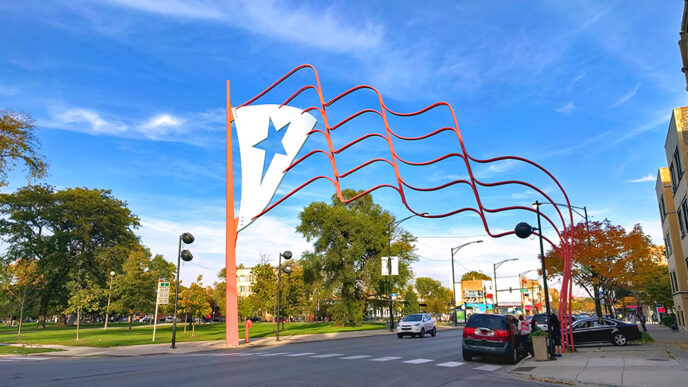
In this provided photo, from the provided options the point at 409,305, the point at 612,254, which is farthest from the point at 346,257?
the point at 612,254

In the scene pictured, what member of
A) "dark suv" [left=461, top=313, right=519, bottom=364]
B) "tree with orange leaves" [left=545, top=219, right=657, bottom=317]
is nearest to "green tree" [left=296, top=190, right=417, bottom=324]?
"tree with orange leaves" [left=545, top=219, right=657, bottom=317]

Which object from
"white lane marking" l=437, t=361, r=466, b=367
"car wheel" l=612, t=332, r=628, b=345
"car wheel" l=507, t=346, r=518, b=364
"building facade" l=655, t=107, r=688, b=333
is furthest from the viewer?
"building facade" l=655, t=107, r=688, b=333

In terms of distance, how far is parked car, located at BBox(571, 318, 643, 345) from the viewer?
72.9 feet

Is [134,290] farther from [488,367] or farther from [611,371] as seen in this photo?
[611,371]

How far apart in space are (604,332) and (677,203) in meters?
16.0

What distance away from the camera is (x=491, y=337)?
1539 cm

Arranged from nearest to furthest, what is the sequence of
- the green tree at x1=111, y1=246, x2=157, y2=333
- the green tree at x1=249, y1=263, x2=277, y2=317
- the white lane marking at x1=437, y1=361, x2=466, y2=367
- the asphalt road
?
the asphalt road → the white lane marking at x1=437, y1=361, x2=466, y2=367 → the green tree at x1=249, y1=263, x2=277, y2=317 → the green tree at x1=111, y1=246, x2=157, y2=333

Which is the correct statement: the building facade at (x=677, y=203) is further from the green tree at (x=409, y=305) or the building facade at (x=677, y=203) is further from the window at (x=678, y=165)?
the green tree at (x=409, y=305)

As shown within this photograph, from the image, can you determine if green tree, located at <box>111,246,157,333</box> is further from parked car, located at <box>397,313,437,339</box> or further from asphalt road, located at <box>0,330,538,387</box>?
asphalt road, located at <box>0,330,538,387</box>

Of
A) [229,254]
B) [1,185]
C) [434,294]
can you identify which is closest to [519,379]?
[229,254]

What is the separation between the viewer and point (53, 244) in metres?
55.6

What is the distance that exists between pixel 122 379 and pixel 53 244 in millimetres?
55070

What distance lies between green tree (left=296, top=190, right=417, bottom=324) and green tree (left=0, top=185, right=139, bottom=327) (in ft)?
82.9

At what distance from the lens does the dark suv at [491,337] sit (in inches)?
599
